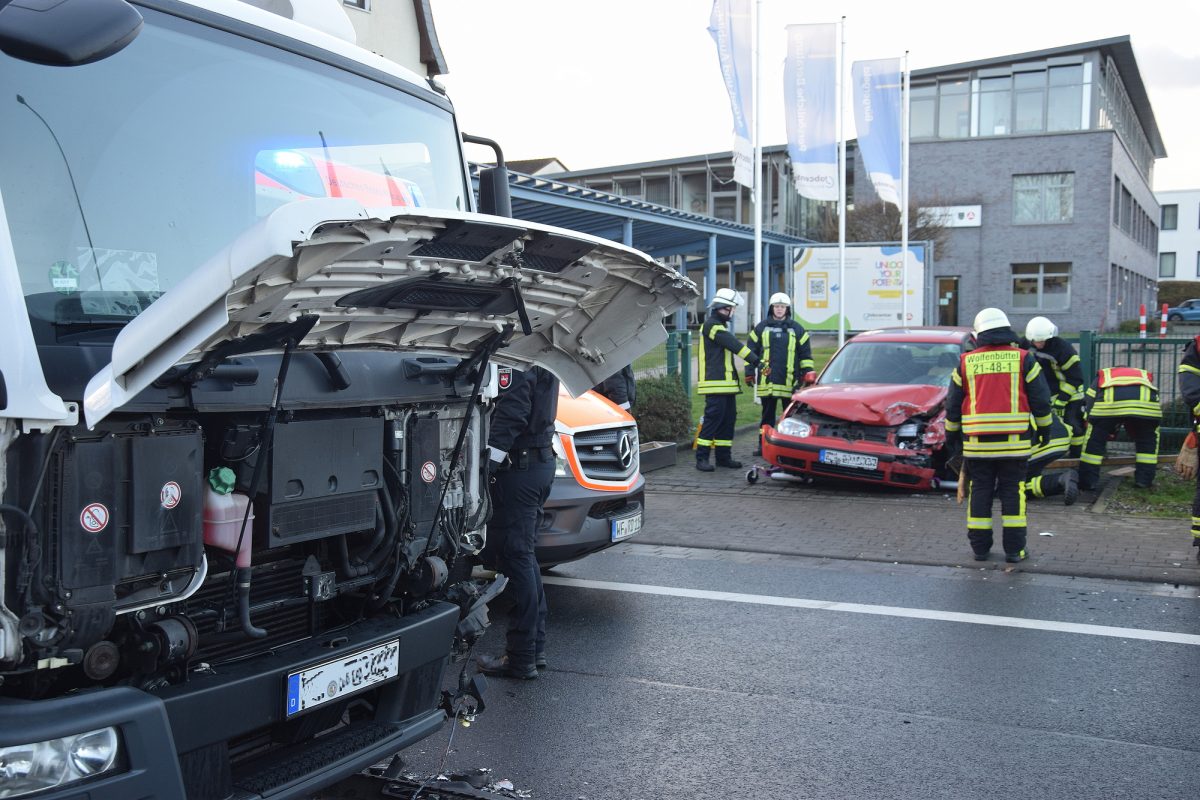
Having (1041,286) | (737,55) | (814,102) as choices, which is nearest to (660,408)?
(737,55)

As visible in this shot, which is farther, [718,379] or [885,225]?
[885,225]

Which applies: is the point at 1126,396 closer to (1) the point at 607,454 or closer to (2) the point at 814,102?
(1) the point at 607,454

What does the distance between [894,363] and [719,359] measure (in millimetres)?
1915

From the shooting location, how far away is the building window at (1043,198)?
143ft

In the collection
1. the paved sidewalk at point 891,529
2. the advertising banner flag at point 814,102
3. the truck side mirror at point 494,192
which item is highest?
the advertising banner flag at point 814,102

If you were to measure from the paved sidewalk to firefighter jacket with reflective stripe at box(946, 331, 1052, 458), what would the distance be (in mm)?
887

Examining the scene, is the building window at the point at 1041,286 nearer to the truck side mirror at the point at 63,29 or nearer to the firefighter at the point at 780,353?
the firefighter at the point at 780,353

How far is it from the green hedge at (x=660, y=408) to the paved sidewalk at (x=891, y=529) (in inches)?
82.7

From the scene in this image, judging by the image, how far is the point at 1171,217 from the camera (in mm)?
81750

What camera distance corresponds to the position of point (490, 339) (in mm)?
3928

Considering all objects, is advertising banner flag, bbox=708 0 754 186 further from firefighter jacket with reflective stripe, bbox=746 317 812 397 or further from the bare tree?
the bare tree

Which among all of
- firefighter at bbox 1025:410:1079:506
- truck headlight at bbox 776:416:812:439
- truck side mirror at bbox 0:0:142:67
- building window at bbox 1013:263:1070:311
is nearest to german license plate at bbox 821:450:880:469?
truck headlight at bbox 776:416:812:439

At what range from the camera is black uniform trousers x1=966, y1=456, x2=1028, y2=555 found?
7930 mm

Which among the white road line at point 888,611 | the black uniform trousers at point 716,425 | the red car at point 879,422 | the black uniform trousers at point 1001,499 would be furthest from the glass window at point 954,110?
the white road line at point 888,611
